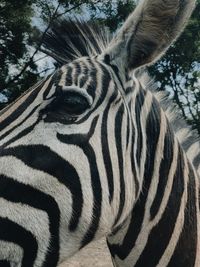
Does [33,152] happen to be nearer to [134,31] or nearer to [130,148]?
[130,148]

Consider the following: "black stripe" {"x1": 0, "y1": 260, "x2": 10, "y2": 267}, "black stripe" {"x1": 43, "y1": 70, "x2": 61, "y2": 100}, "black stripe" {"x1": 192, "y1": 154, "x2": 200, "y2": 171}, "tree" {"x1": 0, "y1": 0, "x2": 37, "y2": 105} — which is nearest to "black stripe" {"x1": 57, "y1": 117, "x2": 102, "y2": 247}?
"black stripe" {"x1": 43, "y1": 70, "x2": 61, "y2": 100}

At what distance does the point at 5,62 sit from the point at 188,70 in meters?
13.3

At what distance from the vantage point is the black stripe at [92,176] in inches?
84.8

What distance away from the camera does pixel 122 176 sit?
229cm

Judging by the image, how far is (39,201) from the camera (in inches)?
80.4

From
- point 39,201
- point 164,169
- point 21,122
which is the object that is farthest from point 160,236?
point 21,122

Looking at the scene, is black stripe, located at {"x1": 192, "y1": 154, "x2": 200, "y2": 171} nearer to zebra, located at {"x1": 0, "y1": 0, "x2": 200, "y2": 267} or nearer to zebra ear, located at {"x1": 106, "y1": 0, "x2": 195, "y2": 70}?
zebra, located at {"x1": 0, "y1": 0, "x2": 200, "y2": 267}

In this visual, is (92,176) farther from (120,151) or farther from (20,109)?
(20,109)

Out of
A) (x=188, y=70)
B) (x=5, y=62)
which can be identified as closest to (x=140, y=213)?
(x=5, y=62)

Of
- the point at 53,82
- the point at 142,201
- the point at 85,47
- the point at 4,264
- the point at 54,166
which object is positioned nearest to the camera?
the point at 4,264

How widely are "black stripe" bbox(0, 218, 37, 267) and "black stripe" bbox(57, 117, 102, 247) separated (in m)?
0.28

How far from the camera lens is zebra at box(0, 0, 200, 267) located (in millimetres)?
2033

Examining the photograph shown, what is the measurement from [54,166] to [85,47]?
1.06 meters

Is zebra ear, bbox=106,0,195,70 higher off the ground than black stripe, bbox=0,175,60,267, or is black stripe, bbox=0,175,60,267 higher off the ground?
zebra ear, bbox=106,0,195,70
